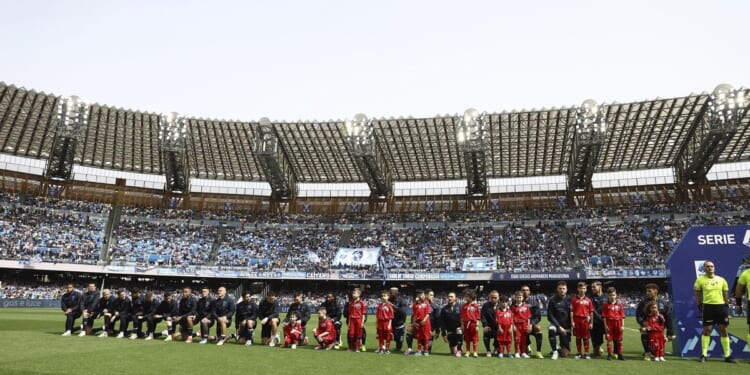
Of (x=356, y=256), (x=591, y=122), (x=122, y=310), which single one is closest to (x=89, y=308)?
(x=122, y=310)

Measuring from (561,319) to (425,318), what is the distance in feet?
10.9

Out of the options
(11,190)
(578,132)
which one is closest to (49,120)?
(11,190)

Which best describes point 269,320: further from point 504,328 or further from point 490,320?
point 504,328

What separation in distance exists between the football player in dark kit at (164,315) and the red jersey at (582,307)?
11.0 m

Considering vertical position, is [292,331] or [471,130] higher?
[471,130]

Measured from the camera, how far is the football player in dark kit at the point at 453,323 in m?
12.3

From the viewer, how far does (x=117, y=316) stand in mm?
14953

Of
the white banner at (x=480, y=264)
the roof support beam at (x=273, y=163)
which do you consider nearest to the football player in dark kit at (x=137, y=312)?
the roof support beam at (x=273, y=163)

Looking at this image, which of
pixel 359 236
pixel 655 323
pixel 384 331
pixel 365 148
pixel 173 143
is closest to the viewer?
pixel 655 323

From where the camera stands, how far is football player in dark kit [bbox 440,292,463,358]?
12.3 metres

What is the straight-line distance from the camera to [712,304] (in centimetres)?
1069

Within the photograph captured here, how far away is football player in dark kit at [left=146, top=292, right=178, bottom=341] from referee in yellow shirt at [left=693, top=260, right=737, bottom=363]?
44.2ft

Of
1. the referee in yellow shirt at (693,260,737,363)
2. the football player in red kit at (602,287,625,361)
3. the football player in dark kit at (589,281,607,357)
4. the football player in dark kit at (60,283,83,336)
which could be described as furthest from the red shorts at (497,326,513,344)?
the football player in dark kit at (60,283,83,336)

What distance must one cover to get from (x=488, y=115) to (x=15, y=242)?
37.3 meters
